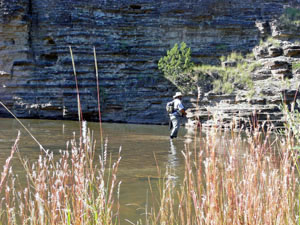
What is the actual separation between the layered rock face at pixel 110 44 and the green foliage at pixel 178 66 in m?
0.63

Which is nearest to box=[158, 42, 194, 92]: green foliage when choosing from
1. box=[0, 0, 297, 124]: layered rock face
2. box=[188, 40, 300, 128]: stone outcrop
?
box=[0, 0, 297, 124]: layered rock face

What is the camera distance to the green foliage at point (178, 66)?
22766 mm

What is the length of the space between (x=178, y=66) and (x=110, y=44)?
5079 mm

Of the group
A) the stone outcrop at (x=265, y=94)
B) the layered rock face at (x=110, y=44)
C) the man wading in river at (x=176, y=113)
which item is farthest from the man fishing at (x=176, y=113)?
the layered rock face at (x=110, y=44)

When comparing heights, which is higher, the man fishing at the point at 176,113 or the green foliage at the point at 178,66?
the green foliage at the point at 178,66

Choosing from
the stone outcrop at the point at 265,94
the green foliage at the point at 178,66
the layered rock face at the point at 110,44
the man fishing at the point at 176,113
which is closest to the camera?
the man fishing at the point at 176,113

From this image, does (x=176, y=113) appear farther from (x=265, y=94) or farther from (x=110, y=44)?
(x=110, y=44)

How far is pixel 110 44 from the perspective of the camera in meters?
24.1

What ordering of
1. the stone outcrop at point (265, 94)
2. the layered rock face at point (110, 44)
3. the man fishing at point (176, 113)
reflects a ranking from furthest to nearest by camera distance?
the layered rock face at point (110, 44)
the stone outcrop at point (265, 94)
the man fishing at point (176, 113)

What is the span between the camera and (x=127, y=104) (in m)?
22.5

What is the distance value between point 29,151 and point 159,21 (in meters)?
19.2

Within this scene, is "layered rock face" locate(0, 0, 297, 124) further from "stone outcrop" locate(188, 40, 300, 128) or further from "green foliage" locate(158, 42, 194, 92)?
"stone outcrop" locate(188, 40, 300, 128)

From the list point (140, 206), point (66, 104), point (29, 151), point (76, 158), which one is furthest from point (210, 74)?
point (76, 158)

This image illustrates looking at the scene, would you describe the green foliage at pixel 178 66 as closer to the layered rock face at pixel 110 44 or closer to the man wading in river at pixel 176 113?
the layered rock face at pixel 110 44
